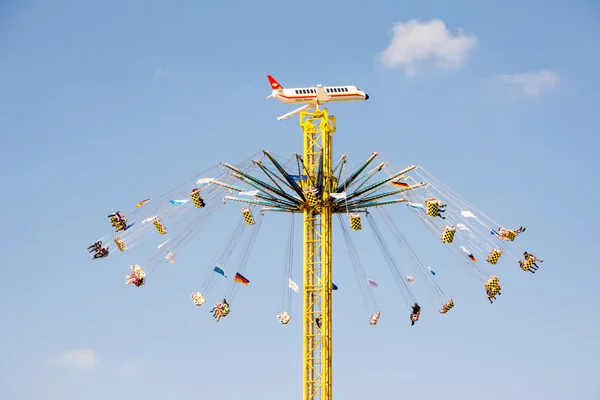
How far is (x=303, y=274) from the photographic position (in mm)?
88562

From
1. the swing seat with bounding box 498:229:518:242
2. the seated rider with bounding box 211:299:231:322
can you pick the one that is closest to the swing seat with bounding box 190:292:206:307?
the seated rider with bounding box 211:299:231:322

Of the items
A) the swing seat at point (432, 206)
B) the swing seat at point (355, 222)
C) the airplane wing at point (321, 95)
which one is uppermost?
the airplane wing at point (321, 95)

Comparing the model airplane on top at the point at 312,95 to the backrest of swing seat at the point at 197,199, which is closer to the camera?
the backrest of swing seat at the point at 197,199

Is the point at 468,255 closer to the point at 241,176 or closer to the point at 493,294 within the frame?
the point at 493,294

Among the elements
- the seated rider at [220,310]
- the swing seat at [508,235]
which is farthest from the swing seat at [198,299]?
the swing seat at [508,235]

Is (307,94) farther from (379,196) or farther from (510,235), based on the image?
(510,235)

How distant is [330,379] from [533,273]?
15.2 meters

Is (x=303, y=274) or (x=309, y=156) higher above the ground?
(x=309, y=156)

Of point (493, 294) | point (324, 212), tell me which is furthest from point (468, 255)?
point (324, 212)

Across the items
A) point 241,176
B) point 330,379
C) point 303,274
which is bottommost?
point 330,379

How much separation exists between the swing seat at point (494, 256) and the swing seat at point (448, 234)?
2870mm

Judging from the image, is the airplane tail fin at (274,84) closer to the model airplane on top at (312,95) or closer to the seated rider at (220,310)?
the model airplane on top at (312,95)

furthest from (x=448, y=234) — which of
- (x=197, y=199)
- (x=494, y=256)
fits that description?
(x=197, y=199)

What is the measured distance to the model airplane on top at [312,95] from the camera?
9200 cm
